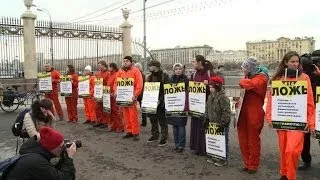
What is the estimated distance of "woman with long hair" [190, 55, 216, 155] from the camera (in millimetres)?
8109

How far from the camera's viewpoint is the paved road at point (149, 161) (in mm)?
7027

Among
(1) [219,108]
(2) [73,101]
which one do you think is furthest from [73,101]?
(1) [219,108]

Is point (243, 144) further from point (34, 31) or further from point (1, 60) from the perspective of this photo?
point (1, 60)

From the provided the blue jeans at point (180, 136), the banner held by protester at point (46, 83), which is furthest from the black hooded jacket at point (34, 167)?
the banner held by protester at point (46, 83)

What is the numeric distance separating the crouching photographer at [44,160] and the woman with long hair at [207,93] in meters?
4.44

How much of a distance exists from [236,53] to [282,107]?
45028mm

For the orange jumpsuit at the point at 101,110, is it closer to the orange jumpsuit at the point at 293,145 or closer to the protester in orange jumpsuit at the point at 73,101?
the protester in orange jumpsuit at the point at 73,101

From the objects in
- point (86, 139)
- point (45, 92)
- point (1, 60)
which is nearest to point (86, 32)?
point (1, 60)

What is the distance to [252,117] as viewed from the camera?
6855 mm

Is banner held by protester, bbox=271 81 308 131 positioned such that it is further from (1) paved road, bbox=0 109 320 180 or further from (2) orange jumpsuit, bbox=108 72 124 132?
(2) orange jumpsuit, bbox=108 72 124 132

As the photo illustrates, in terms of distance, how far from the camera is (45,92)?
45.1 feet

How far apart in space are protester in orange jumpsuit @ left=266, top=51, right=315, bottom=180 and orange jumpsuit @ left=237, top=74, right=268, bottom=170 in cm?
50

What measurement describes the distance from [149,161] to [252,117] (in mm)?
2274

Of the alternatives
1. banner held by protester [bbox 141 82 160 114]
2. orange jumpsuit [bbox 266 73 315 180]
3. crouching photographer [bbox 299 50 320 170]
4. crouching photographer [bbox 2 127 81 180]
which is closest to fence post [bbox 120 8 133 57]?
banner held by protester [bbox 141 82 160 114]
